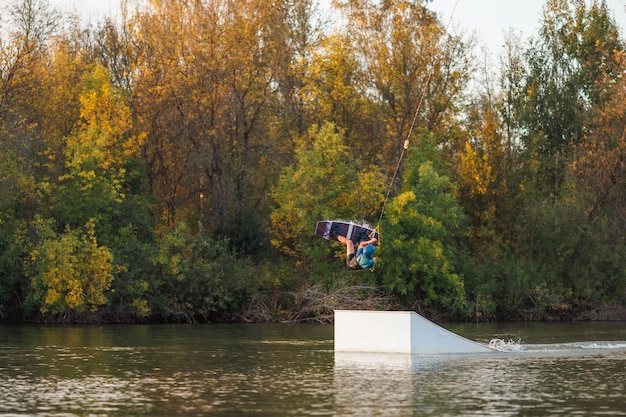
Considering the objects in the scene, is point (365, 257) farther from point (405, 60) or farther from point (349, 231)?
point (405, 60)

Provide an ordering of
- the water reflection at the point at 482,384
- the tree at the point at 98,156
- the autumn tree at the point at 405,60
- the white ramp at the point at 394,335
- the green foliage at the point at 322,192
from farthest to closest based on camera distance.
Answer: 1. the autumn tree at the point at 405,60
2. the green foliage at the point at 322,192
3. the tree at the point at 98,156
4. the white ramp at the point at 394,335
5. the water reflection at the point at 482,384

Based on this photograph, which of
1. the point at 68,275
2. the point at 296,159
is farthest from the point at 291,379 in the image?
the point at 296,159

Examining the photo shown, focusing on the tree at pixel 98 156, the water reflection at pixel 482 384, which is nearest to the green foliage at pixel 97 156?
the tree at pixel 98 156

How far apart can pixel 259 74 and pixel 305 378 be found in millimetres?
37897

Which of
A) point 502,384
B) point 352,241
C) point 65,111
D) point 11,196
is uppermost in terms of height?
point 65,111

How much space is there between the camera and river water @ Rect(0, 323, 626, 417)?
16.9 metres

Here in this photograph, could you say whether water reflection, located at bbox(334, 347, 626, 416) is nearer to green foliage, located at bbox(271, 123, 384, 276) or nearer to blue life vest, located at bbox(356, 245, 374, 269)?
blue life vest, located at bbox(356, 245, 374, 269)

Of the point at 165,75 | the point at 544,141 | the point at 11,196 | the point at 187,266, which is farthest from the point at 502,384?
the point at 544,141

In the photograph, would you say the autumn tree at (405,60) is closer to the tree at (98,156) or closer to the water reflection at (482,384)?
the tree at (98,156)

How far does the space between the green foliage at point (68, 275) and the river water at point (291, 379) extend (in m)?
8.39

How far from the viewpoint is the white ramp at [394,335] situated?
27312 millimetres

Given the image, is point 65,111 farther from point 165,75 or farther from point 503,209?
point 503,209

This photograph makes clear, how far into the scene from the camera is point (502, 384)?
20.5 meters

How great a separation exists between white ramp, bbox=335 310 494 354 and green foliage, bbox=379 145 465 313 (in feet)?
73.5
